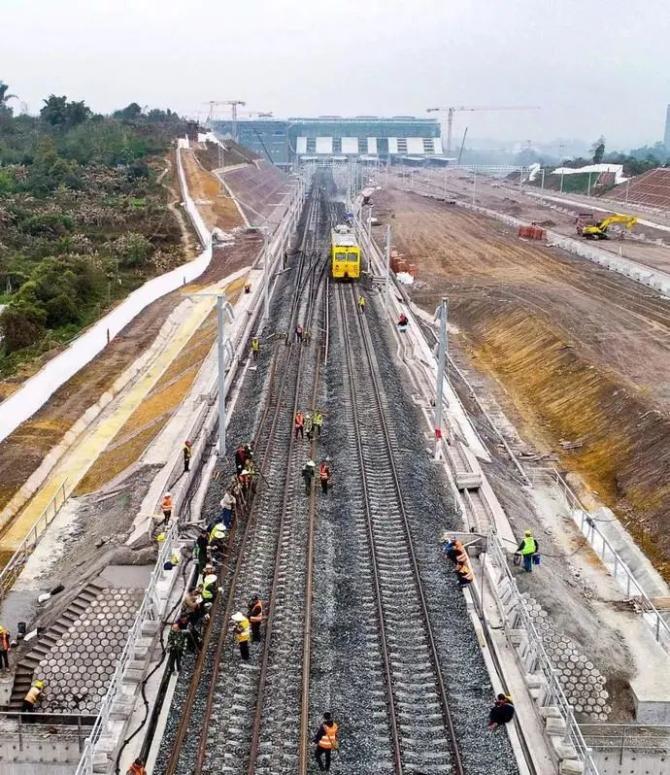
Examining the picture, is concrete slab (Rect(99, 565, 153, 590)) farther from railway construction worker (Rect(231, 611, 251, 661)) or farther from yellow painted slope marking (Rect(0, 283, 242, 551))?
yellow painted slope marking (Rect(0, 283, 242, 551))

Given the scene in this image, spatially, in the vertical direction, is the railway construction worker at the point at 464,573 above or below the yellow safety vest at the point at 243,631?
below

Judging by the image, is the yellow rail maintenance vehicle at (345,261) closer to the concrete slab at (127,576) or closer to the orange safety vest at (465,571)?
the concrete slab at (127,576)

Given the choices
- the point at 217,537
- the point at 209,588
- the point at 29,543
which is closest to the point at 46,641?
the point at 209,588

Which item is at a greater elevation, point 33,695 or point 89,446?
point 33,695

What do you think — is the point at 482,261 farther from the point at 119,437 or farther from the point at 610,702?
the point at 610,702

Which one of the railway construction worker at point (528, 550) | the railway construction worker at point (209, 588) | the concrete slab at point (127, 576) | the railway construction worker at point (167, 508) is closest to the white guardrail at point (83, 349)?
the railway construction worker at point (167, 508)

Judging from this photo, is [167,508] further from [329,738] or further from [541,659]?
[541,659]
